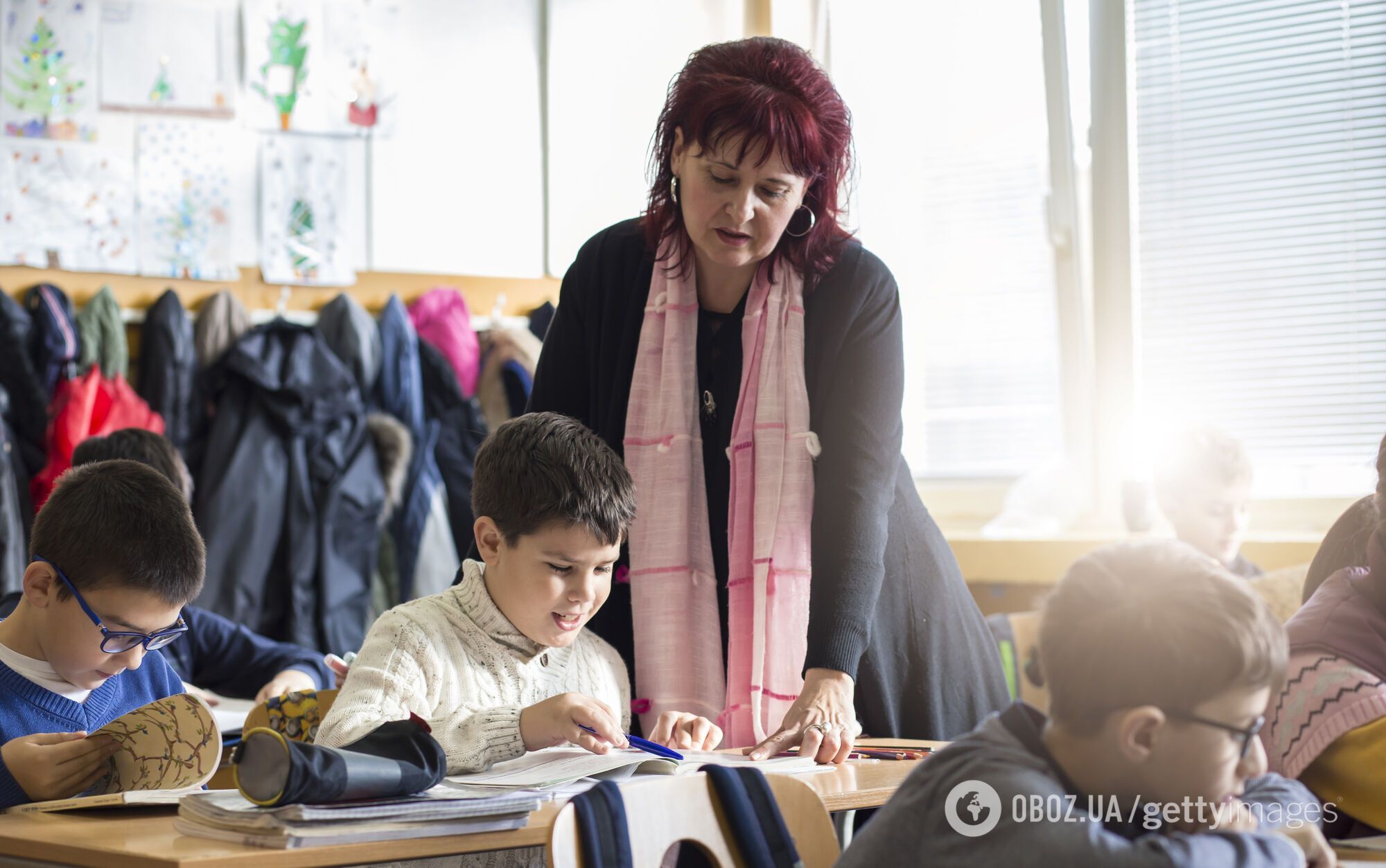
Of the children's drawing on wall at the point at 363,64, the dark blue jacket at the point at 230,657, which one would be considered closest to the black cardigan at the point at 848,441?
the dark blue jacket at the point at 230,657

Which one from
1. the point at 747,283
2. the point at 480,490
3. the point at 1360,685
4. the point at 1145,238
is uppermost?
the point at 1145,238

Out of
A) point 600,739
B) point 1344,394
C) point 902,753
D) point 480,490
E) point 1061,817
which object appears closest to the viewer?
point 1061,817

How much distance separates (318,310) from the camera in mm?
4191

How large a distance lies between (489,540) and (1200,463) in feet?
6.86

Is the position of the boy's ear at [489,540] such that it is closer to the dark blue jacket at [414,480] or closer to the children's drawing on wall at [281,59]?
the dark blue jacket at [414,480]

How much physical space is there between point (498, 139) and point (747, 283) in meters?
2.66

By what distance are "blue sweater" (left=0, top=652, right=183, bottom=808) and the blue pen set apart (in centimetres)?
61

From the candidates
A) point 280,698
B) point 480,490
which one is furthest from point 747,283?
point 280,698

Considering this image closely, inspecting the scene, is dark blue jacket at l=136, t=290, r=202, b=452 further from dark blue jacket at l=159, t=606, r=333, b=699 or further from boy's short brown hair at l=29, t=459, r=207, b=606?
boy's short brown hair at l=29, t=459, r=207, b=606

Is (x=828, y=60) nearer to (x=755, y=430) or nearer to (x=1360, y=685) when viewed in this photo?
(x=755, y=430)

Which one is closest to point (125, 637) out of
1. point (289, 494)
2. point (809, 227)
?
point (809, 227)

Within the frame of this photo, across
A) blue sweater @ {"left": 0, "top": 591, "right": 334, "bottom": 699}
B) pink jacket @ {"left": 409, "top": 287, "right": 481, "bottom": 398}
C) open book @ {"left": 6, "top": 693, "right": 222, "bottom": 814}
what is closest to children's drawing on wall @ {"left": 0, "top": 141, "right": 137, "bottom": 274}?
pink jacket @ {"left": 409, "top": 287, "right": 481, "bottom": 398}

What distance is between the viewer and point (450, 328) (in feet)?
13.9

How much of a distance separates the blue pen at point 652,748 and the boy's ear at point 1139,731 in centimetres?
52
